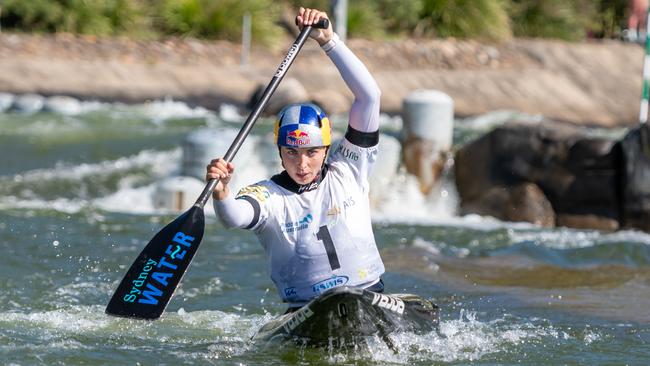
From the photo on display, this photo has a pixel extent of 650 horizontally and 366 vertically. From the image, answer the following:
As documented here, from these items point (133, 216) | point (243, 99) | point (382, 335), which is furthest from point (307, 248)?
→ point (243, 99)

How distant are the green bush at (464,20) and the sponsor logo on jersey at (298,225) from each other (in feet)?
74.8

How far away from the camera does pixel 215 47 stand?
1007 inches

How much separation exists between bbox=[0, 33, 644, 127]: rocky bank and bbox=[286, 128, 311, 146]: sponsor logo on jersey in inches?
568

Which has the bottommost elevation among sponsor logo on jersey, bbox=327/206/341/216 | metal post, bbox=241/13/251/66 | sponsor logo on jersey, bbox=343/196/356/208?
sponsor logo on jersey, bbox=327/206/341/216

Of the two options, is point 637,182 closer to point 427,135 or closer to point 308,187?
point 427,135

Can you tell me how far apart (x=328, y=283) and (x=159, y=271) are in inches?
33.7

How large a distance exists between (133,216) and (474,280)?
4.52 metres

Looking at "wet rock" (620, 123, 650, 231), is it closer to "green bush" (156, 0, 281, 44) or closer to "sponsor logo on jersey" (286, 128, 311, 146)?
"sponsor logo on jersey" (286, 128, 311, 146)

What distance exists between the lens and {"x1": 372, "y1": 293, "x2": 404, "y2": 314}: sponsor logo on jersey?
632 cm

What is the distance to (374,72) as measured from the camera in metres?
25.2

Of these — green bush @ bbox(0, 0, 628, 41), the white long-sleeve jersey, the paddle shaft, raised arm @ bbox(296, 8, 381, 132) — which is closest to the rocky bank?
green bush @ bbox(0, 0, 628, 41)

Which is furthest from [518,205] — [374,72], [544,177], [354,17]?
[354,17]

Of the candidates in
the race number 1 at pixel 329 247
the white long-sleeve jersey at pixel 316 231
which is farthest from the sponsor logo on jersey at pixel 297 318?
the race number 1 at pixel 329 247

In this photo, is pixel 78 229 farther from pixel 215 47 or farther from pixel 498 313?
pixel 215 47
